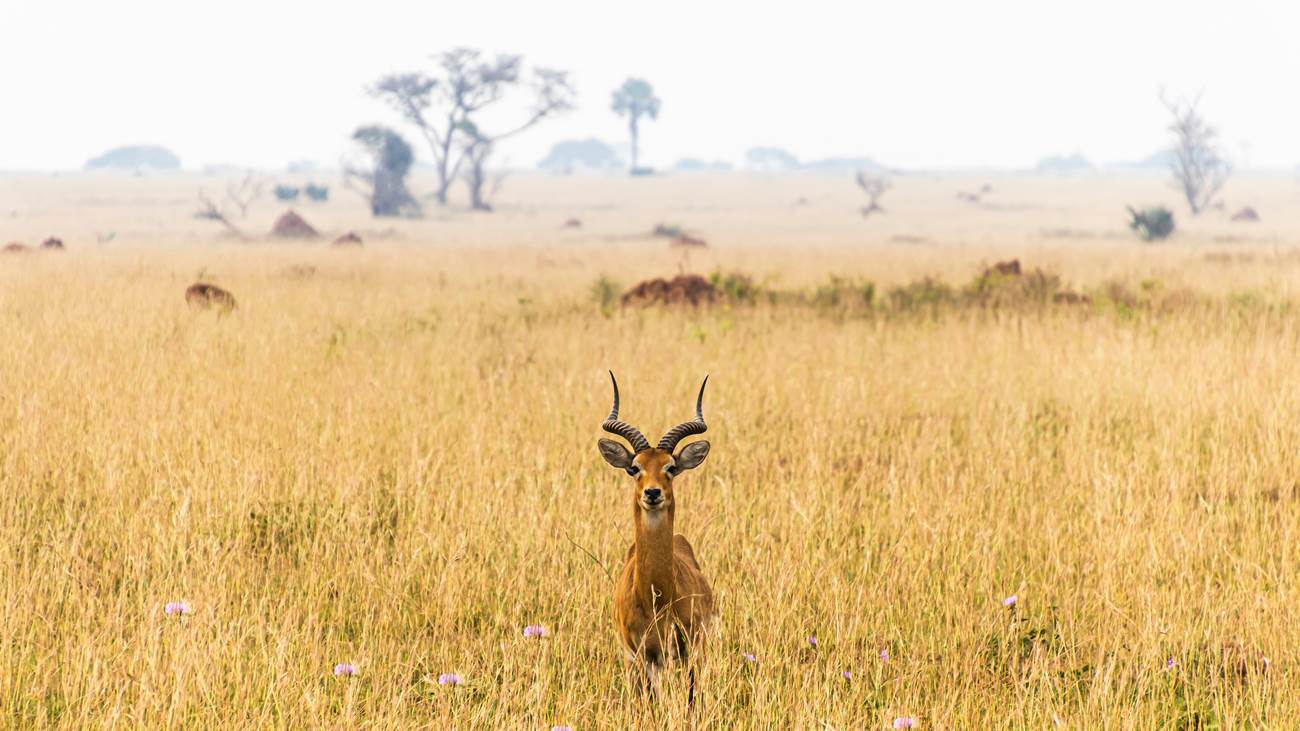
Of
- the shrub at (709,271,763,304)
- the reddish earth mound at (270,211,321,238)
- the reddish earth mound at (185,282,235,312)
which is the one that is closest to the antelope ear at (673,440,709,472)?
the reddish earth mound at (185,282,235,312)

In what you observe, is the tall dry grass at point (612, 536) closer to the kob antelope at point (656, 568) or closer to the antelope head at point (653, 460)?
the kob antelope at point (656, 568)

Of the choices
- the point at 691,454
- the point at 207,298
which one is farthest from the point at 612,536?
the point at 207,298

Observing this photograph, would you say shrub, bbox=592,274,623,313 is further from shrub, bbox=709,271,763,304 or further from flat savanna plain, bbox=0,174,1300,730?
flat savanna plain, bbox=0,174,1300,730

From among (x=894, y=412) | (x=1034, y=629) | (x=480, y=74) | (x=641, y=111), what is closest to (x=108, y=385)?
(x=894, y=412)

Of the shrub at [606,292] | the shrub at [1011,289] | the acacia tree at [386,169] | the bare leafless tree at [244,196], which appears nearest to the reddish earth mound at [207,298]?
the shrub at [606,292]

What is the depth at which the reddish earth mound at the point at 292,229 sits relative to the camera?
40.8 metres

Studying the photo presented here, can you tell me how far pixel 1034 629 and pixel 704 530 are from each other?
59.6 inches

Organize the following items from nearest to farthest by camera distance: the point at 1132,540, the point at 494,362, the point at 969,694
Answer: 1. the point at 969,694
2. the point at 1132,540
3. the point at 494,362

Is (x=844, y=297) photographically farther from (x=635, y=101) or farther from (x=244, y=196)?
(x=635, y=101)

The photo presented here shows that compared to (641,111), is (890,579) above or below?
below

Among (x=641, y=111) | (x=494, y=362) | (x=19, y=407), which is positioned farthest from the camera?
(x=641, y=111)

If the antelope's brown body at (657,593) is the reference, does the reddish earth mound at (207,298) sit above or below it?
above

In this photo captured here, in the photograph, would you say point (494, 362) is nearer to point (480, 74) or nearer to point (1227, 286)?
point (1227, 286)

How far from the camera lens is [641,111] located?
416 feet
